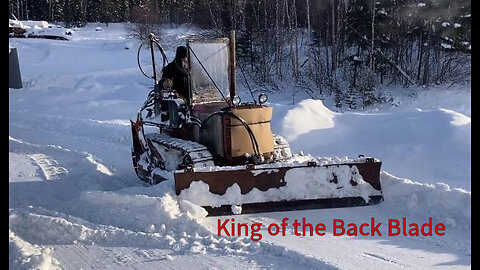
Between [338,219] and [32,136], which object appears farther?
[32,136]

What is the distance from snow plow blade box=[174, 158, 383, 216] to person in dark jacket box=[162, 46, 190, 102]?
1872 millimetres

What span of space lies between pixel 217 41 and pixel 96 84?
51.1 feet

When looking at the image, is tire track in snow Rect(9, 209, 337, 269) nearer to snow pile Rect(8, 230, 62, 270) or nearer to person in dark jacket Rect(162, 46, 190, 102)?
snow pile Rect(8, 230, 62, 270)

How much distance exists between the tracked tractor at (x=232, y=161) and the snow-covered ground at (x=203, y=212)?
0.21 metres

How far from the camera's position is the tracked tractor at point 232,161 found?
6473mm

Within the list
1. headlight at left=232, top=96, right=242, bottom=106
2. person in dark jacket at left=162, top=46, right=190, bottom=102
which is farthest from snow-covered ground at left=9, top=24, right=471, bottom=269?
person in dark jacket at left=162, top=46, right=190, bottom=102

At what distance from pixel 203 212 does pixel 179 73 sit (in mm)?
2746

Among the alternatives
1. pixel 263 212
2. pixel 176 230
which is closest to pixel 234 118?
pixel 263 212

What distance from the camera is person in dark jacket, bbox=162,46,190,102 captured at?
8.00 meters

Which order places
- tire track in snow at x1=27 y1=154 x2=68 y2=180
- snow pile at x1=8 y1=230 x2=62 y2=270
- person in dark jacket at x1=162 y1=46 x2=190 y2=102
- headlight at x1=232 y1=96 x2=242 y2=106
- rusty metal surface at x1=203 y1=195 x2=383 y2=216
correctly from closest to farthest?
snow pile at x1=8 y1=230 x2=62 y2=270 → rusty metal surface at x1=203 y1=195 x2=383 y2=216 → headlight at x1=232 y1=96 x2=242 y2=106 → person in dark jacket at x1=162 y1=46 x2=190 y2=102 → tire track in snow at x1=27 y1=154 x2=68 y2=180

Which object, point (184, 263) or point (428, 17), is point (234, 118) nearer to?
point (184, 263)

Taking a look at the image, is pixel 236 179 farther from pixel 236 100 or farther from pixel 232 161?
pixel 236 100

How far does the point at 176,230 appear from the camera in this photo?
5730 millimetres

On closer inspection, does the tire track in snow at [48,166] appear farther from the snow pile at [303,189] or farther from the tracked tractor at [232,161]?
the snow pile at [303,189]
